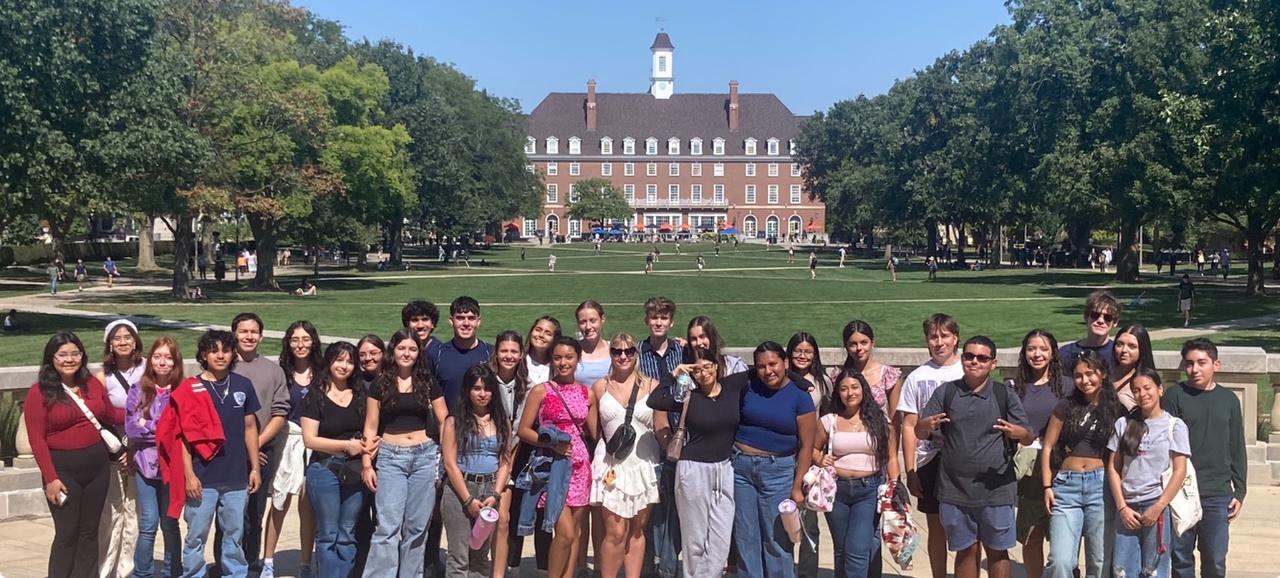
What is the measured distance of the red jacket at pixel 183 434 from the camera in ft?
24.3

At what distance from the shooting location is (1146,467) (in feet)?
23.4

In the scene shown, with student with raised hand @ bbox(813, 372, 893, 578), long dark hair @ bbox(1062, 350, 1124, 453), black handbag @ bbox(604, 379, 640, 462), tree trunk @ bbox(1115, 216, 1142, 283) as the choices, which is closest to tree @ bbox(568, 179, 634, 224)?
tree trunk @ bbox(1115, 216, 1142, 283)

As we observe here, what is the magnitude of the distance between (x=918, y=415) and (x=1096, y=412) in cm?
101

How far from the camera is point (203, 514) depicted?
24.7 ft

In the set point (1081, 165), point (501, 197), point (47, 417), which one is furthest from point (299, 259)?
point (47, 417)

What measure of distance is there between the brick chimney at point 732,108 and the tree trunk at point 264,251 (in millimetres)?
118328

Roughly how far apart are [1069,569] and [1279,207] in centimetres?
2878

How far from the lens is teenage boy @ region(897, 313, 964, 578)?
7.46 meters

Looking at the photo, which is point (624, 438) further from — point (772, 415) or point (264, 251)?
point (264, 251)

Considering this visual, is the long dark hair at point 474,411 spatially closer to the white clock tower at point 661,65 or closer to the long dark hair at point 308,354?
the long dark hair at point 308,354

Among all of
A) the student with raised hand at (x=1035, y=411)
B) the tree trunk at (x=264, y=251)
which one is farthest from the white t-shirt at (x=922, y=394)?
the tree trunk at (x=264, y=251)

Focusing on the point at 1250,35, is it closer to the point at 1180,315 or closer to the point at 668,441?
the point at 1180,315

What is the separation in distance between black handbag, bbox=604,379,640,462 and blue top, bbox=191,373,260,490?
224 cm

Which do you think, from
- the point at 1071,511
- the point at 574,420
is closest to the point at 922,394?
the point at 1071,511
